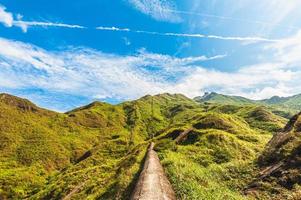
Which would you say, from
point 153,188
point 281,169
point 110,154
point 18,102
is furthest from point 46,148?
point 281,169

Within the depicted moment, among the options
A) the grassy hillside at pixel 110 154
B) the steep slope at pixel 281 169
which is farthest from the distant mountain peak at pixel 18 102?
the steep slope at pixel 281 169

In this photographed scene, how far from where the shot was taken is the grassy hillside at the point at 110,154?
36.2 metres

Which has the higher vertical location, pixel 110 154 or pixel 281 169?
pixel 110 154

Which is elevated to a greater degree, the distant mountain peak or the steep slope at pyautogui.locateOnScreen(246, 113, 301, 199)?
the distant mountain peak

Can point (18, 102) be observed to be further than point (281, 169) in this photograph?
Yes

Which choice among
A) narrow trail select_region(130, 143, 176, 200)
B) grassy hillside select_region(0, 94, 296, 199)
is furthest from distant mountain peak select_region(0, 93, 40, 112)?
narrow trail select_region(130, 143, 176, 200)

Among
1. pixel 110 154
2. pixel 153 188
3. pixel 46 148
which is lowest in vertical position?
pixel 153 188

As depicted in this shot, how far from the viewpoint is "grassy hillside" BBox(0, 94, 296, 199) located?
36.2 m

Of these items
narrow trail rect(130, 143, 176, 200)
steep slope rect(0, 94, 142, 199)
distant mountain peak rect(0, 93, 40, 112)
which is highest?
distant mountain peak rect(0, 93, 40, 112)

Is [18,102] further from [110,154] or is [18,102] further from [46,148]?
[110,154]

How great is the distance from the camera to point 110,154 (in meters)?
112

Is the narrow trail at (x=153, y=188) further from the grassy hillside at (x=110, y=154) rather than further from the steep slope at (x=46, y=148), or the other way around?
the steep slope at (x=46, y=148)

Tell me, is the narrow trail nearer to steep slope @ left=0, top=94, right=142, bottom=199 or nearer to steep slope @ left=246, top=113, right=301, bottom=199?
steep slope @ left=246, top=113, right=301, bottom=199

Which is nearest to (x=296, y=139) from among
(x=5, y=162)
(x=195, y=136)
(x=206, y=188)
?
(x=206, y=188)
